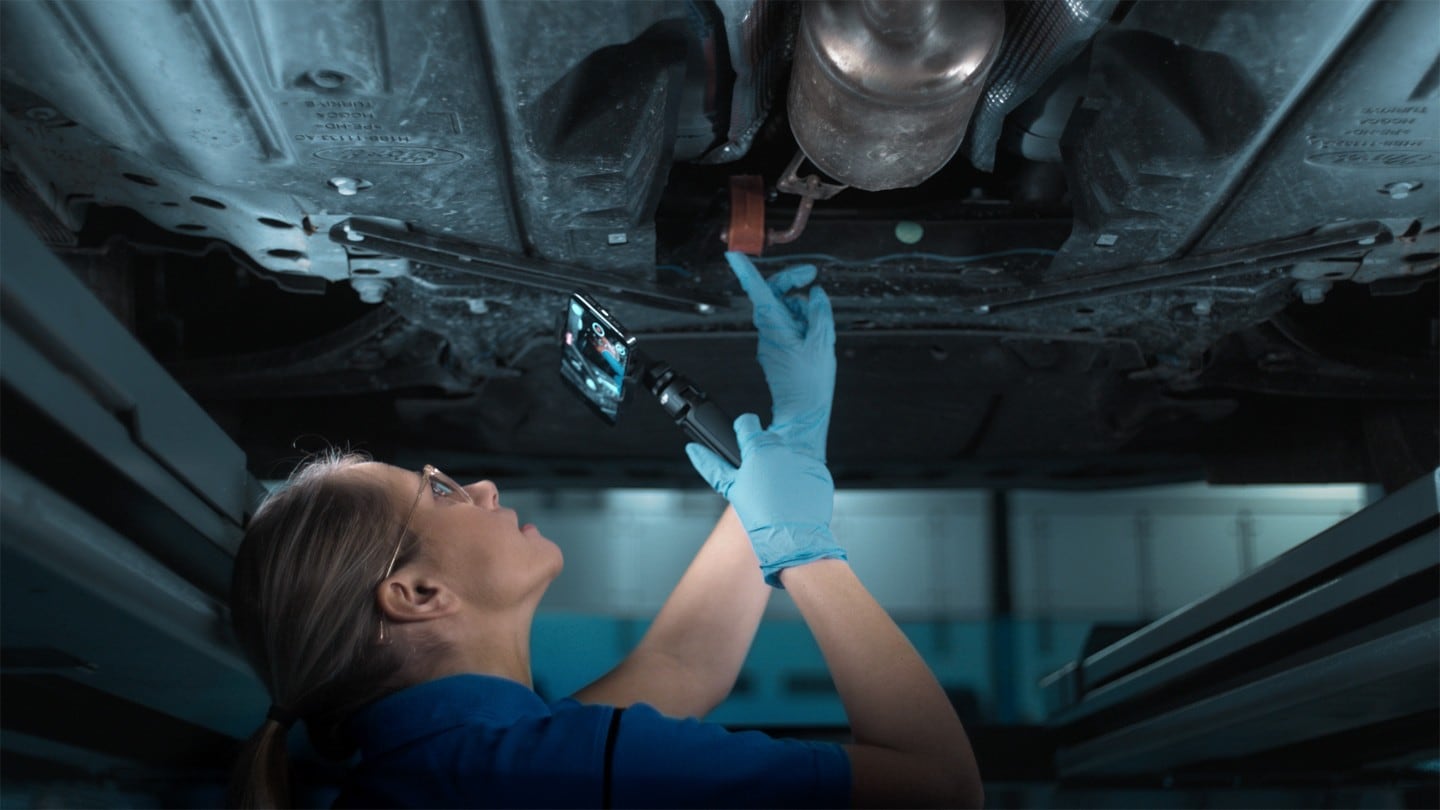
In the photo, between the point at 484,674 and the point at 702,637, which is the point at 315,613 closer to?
the point at 484,674

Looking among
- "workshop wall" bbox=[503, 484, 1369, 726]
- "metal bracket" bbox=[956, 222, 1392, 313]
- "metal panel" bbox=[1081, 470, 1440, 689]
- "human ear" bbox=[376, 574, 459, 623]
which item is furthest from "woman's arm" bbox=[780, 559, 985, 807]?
"workshop wall" bbox=[503, 484, 1369, 726]

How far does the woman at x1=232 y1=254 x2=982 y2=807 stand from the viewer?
127 centimetres

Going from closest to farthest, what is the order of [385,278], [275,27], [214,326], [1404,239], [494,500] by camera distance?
[275,27]
[494,500]
[1404,239]
[385,278]
[214,326]

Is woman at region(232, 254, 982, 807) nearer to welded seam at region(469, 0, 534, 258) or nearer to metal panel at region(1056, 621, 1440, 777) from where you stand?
welded seam at region(469, 0, 534, 258)

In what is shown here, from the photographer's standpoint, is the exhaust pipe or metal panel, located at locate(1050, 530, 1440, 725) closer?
the exhaust pipe

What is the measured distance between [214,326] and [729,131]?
141 cm

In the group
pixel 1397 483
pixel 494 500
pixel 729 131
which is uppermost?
pixel 729 131

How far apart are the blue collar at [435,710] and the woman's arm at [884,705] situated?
15.1 inches

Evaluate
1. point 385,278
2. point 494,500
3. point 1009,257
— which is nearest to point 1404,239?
point 1009,257

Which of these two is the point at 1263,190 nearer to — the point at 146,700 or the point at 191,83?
the point at 191,83

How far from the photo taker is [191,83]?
1399 mm

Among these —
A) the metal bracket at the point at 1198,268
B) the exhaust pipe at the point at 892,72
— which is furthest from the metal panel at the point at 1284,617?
the exhaust pipe at the point at 892,72

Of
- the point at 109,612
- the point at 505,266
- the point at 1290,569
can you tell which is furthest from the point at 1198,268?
the point at 109,612

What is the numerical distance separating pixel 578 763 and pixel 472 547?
36 centimetres
